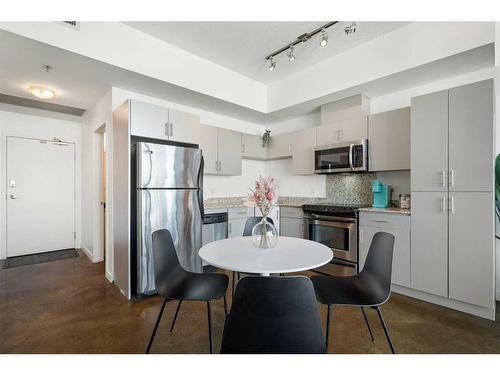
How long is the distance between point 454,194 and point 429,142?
0.56 metres

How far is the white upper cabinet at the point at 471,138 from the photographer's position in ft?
7.16

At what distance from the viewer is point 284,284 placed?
39.4 inches

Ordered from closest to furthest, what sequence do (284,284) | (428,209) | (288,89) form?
(284,284) → (428,209) → (288,89)

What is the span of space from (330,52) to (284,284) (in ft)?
10.3

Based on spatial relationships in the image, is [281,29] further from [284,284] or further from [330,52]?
[284,284]

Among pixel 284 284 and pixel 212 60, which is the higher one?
pixel 212 60

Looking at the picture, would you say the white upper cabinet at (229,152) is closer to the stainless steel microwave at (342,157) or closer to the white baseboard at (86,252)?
the stainless steel microwave at (342,157)

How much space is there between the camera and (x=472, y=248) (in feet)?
7.42

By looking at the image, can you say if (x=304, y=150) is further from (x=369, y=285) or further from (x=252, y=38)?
(x=369, y=285)

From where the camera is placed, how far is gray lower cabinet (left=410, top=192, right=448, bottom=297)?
2418mm

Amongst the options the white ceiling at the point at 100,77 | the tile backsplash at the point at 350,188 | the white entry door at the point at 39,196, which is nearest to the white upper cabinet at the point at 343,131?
the white ceiling at the point at 100,77

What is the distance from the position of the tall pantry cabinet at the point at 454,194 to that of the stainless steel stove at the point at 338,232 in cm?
63

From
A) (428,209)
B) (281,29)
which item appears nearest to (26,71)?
(281,29)

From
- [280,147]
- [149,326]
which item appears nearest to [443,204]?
[280,147]
